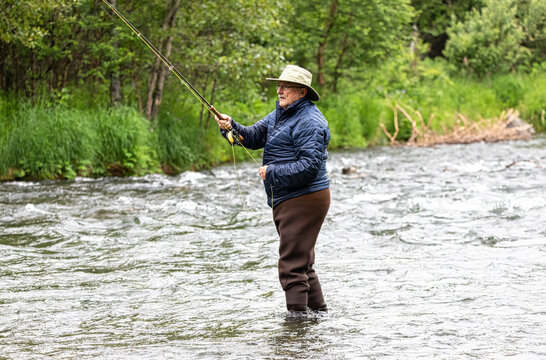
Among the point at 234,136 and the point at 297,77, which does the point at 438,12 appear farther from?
the point at 297,77

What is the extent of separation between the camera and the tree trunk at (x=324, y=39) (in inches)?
997

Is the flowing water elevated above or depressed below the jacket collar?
below

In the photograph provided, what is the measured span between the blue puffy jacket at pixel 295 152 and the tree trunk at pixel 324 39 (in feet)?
66.4

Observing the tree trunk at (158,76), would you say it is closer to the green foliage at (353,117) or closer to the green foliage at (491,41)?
the green foliage at (353,117)

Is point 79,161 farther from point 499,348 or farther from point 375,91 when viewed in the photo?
point 375,91

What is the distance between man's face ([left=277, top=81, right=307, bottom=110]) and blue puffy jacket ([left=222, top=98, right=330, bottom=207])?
0.04 meters

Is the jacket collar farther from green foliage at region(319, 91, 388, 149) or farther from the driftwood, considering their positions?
the driftwood

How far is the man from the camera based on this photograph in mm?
5258

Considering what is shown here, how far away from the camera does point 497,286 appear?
21.6 feet

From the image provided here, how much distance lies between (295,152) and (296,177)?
9.4 inches

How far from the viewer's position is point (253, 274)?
7.24 meters

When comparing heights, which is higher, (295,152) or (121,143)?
(295,152)

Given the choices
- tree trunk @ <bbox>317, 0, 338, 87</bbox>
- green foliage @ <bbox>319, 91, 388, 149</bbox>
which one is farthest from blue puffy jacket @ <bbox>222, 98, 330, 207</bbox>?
tree trunk @ <bbox>317, 0, 338, 87</bbox>

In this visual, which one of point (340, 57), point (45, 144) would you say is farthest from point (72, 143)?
point (340, 57)
